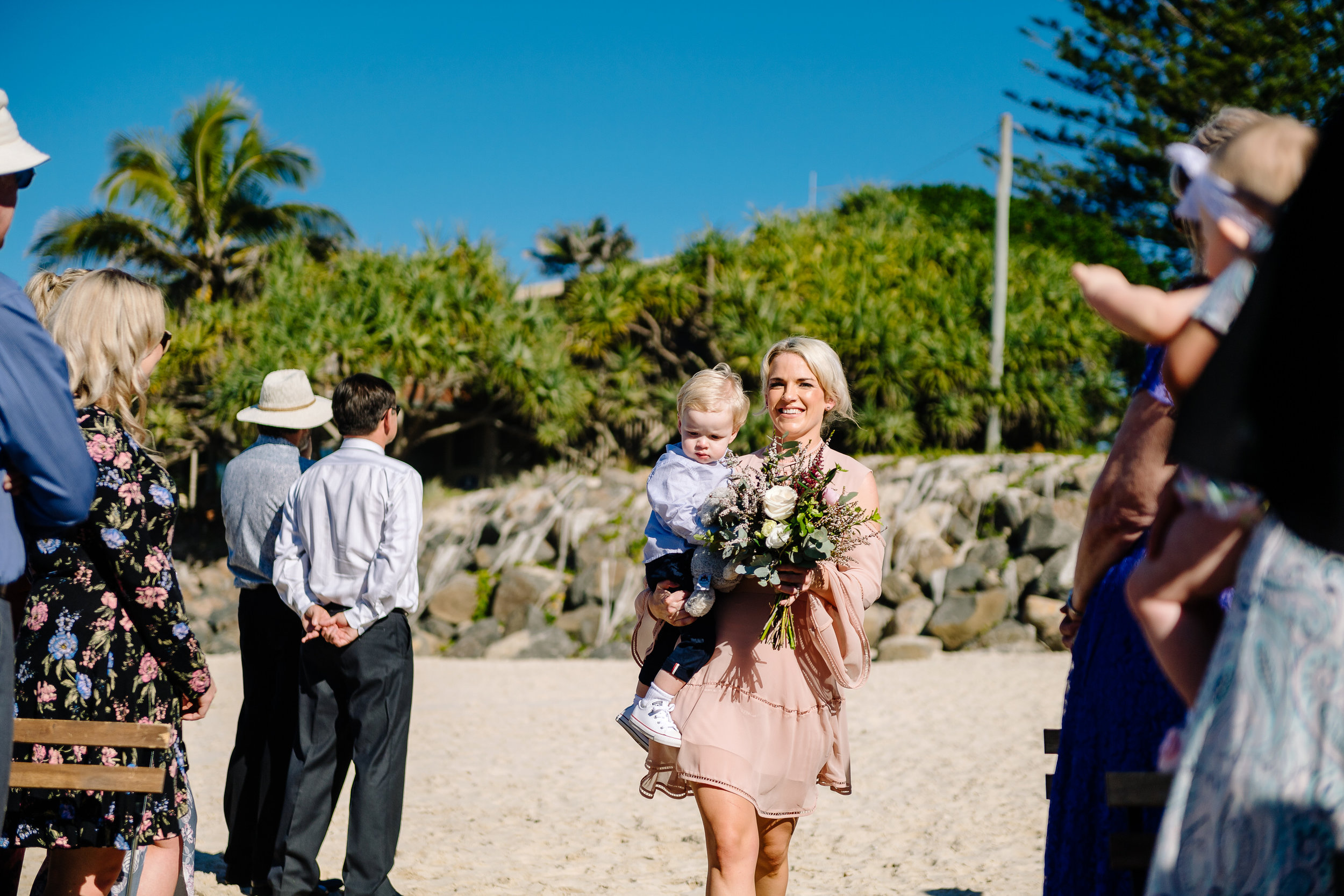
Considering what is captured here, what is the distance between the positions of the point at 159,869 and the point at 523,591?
11.8 metres

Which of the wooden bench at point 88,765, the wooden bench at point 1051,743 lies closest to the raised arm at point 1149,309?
the wooden bench at point 1051,743

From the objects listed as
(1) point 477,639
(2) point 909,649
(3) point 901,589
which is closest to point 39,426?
(2) point 909,649

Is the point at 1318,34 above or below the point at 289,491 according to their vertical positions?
above

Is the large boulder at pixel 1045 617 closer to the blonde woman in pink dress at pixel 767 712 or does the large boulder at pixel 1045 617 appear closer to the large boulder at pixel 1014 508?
the large boulder at pixel 1014 508

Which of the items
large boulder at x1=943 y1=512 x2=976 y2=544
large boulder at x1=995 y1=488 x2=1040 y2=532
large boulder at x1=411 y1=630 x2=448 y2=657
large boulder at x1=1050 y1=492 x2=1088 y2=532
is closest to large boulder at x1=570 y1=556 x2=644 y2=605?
large boulder at x1=411 y1=630 x2=448 y2=657

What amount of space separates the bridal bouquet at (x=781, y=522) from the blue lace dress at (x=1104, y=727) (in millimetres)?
843

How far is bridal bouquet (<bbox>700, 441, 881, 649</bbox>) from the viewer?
3.08 m

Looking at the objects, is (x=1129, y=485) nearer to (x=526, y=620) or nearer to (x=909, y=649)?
(x=909, y=649)

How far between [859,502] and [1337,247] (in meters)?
2.16

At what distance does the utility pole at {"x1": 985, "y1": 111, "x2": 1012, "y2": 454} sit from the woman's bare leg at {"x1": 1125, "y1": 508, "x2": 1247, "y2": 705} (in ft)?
56.9

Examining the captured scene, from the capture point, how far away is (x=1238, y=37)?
22328mm

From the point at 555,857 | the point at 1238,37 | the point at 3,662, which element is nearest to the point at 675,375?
the point at 1238,37

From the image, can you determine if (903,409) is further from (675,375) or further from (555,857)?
(555,857)

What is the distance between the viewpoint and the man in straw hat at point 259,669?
4516mm
